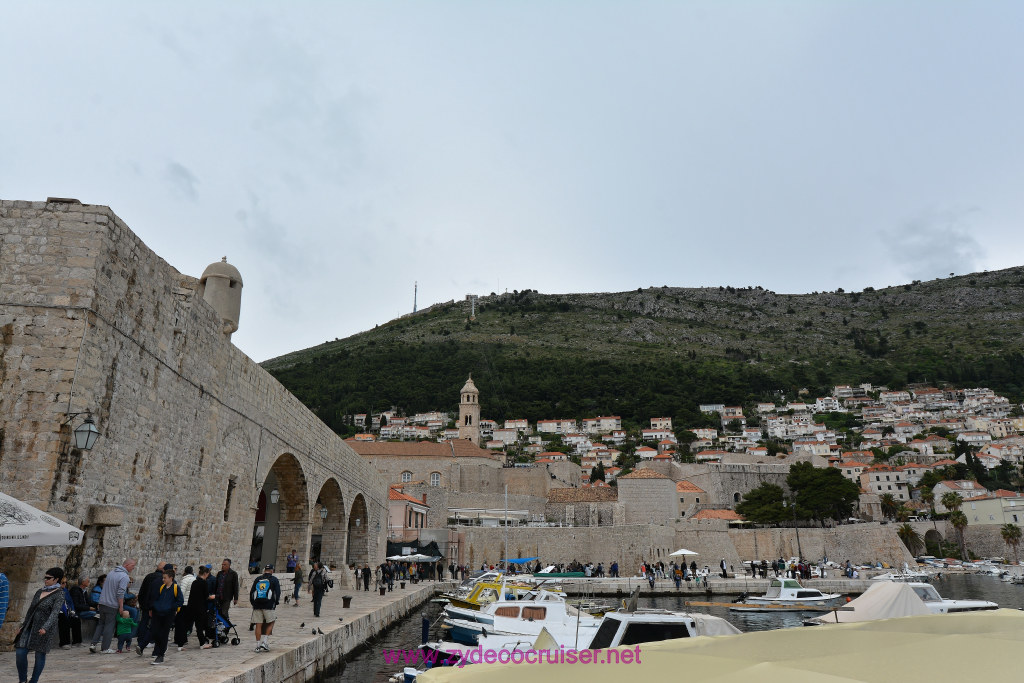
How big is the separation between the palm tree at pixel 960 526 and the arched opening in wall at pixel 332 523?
Answer: 49163 millimetres

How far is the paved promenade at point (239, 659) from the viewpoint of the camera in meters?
5.94

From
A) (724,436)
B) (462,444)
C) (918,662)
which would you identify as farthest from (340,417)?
(918,662)

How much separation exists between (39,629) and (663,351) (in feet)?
407

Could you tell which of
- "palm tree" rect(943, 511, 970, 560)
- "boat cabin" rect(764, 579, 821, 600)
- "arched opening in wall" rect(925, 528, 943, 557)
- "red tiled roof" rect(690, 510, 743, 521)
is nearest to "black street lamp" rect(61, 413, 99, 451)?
"boat cabin" rect(764, 579, 821, 600)

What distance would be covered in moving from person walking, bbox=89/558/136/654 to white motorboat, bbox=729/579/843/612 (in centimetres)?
2042

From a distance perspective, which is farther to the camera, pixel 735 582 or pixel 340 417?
pixel 340 417

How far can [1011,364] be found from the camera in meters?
109

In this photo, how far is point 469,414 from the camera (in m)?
70.5

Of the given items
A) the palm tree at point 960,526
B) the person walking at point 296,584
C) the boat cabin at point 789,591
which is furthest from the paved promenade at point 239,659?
the palm tree at point 960,526

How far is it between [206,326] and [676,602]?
2224cm

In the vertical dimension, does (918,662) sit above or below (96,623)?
above

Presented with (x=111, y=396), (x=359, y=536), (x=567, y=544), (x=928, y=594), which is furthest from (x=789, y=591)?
(x=111, y=396)

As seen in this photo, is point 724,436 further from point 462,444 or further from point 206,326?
point 206,326

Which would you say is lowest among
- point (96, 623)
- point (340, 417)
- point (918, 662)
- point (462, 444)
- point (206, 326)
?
point (96, 623)
